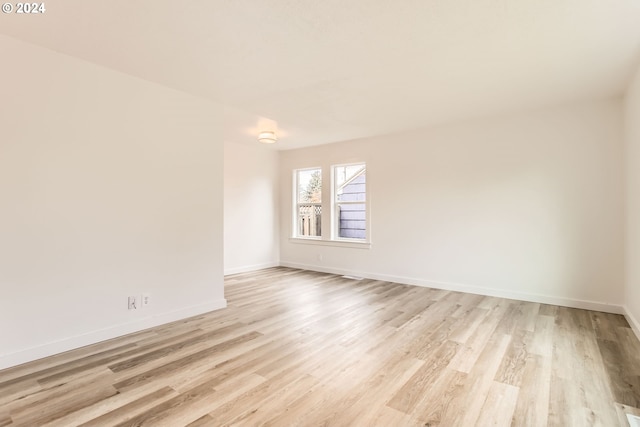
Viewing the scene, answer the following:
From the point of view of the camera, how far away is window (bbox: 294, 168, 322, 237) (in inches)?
252

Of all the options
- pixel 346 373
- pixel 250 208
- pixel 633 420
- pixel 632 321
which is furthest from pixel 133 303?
pixel 632 321

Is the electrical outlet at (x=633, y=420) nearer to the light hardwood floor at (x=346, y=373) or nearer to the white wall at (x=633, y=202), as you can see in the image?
the light hardwood floor at (x=346, y=373)

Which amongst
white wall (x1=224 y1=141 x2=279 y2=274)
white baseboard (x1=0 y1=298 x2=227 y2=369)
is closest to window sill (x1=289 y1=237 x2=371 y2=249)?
white wall (x1=224 y1=141 x2=279 y2=274)

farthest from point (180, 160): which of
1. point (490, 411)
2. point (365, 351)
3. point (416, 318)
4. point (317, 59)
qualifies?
point (490, 411)

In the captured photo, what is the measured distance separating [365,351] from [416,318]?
1076mm

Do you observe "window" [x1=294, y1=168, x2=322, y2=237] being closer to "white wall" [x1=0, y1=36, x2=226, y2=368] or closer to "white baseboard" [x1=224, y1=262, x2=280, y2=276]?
"white baseboard" [x1=224, y1=262, x2=280, y2=276]

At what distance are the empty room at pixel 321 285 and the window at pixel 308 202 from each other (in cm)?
168

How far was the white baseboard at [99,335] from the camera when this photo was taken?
7.77ft

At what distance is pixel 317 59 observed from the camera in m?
2.68

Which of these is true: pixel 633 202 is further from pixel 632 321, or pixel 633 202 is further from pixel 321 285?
pixel 321 285

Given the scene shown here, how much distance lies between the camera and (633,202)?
3.04 metres

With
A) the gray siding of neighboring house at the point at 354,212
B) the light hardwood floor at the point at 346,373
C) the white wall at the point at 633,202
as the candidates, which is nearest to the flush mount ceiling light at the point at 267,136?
the gray siding of neighboring house at the point at 354,212

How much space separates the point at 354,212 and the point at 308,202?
1.14 m

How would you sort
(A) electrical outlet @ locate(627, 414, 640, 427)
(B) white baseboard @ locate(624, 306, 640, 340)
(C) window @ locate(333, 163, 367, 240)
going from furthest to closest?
1. (C) window @ locate(333, 163, 367, 240)
2. (B) white baseboard @ locate(624, 306, 640, 340)
3. (A) electrical outlet @ locate(627, 414, 640, 427)
